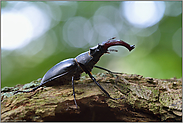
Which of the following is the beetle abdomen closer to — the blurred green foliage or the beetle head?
the beetle head

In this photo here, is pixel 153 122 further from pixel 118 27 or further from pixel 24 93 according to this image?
pixel 118 27

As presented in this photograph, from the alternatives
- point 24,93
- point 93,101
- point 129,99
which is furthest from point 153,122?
point 24,93

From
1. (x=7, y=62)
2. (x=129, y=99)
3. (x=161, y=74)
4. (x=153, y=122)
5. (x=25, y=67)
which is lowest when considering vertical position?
(x=153, y=122)

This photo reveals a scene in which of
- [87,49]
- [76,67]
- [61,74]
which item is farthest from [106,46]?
[87,49]

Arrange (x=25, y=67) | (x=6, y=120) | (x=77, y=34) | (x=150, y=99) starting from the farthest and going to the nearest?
(x=77, y=34), (x=25, y=67), (x=150, y=99), (x=6, y=120)

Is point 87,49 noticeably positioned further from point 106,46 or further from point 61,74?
point 61,74

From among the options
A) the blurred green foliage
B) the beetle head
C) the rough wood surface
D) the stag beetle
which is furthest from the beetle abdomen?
the blurred green foliage
